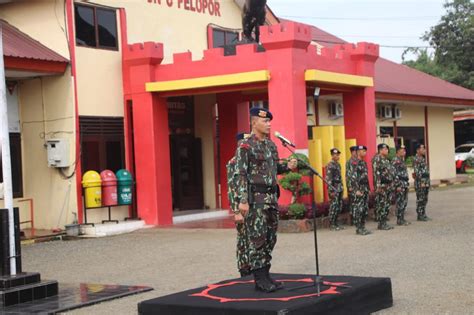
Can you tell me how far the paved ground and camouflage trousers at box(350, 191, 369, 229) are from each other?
0.28 meters

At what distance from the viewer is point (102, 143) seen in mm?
16312

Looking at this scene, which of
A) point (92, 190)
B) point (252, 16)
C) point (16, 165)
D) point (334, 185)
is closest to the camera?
point (334, 185)

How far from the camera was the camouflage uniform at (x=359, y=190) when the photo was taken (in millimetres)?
13586

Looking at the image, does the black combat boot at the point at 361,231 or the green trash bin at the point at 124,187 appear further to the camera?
the green trash bin at the point at 124,187

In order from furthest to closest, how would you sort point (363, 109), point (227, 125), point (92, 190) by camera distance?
point (227, 125)
point (363, 109)
point (92, 190)

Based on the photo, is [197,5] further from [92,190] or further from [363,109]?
[92,190]

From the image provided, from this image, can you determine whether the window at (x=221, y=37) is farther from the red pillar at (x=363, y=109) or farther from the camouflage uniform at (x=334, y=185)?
the camouflage uniform at (x=334, y=185)

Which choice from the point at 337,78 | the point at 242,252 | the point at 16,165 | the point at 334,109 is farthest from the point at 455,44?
the point at 242,252

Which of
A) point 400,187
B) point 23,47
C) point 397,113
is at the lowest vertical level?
point 400,187

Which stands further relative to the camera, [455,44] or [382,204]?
[455,44]

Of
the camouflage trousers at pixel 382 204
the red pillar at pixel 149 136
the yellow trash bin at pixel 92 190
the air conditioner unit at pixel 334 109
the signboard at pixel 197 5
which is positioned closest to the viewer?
the camouflage trousers at pixel 382 204

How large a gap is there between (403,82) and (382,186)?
12921 millimetres

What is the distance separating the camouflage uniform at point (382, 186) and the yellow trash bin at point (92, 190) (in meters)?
5.80

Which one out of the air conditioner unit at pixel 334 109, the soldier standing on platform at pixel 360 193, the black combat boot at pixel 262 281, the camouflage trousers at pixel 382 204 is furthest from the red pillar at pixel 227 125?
the black combat boot at pixel 262 281
